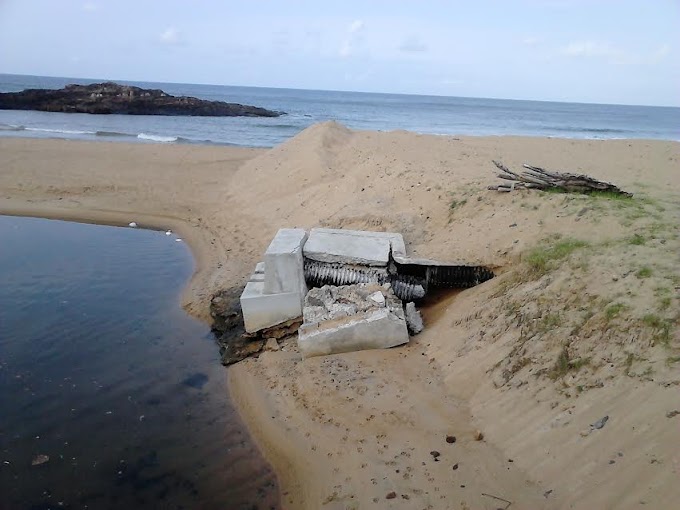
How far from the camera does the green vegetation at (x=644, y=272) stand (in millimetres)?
4739

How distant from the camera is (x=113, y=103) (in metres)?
44.1

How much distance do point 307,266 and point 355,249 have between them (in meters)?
0.67

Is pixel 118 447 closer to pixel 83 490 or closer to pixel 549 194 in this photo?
pixel 83 490

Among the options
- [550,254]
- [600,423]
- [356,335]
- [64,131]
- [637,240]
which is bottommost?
[356,335]

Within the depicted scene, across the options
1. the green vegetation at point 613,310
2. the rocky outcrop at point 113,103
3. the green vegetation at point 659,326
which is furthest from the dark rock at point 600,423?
the rocky outcrop at point 113,103

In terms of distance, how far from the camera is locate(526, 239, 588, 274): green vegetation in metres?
5.54

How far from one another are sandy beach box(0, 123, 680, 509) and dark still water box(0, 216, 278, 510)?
0.35m

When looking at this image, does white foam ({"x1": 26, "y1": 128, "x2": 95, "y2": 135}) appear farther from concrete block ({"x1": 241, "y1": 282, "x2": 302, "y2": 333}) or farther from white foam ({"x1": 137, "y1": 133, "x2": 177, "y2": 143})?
concrete block ({"x1": 241, "y1": 282, "x2": 302, "y2": 333})

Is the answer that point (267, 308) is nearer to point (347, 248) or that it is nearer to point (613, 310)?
point (347, 248)

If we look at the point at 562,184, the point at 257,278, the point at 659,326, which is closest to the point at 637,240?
the point at 659,326

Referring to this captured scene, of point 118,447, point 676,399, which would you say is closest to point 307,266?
point 118,447

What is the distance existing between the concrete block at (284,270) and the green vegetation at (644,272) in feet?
11.8

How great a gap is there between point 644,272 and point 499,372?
5.50 ft

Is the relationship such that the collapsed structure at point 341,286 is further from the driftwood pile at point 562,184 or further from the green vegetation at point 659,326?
the green vegetation at point 659,326
